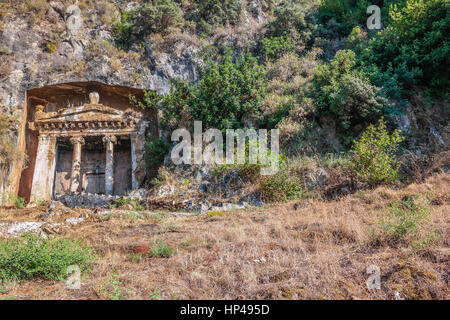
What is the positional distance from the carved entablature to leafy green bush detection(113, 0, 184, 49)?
4250 mm

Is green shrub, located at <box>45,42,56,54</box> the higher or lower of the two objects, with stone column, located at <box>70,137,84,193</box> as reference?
higher

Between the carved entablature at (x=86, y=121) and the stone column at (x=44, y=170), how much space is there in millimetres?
616

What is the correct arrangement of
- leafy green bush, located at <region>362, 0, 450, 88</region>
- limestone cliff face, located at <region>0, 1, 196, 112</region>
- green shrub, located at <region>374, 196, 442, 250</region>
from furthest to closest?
limestone cliff face, located at <region>0, 1, 196, 112</region> → leafy green bush, located at <region>362, 0, 450, 88</region> → green shrub, located at <region>374, 196, 442, 250</region>

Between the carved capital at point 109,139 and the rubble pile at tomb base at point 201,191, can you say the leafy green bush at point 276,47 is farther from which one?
the carved capital at point 109,139

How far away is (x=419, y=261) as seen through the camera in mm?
4434

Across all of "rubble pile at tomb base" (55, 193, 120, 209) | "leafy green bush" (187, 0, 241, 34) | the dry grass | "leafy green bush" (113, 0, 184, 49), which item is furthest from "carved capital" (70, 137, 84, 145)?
the dry grass

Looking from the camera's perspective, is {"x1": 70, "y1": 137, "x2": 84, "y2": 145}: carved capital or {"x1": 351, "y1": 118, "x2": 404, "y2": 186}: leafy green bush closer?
{"x1": 351, "y1": 118, "x2": 404, "y2": 186}: leafy green bush

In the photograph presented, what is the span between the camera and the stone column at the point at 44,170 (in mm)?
15512

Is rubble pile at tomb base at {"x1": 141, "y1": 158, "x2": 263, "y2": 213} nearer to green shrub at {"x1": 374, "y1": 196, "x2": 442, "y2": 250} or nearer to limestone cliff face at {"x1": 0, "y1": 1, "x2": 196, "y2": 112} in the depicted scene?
green shrub at {"x1": 374, "y1": 196, "x2": 442, "y2": 250}

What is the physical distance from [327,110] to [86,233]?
33.4 ft

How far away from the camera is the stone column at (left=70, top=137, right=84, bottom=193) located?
16094mm

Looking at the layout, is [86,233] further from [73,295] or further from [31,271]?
[73,295]

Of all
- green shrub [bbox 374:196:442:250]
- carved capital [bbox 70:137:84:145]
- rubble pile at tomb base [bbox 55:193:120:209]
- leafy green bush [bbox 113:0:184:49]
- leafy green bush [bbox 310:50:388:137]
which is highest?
leafy green bush [bbox 113:0:184:49]
